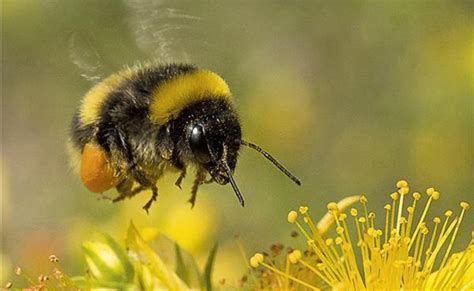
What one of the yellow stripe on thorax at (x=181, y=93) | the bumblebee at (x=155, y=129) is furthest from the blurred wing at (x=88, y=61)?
the yellow stripe on thorax at (x=181, y=93)

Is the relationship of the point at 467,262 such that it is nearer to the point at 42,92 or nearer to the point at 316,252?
the point at 316,252

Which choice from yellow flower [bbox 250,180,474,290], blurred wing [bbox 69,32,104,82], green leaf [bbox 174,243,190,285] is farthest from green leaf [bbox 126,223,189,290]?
blurred wing [bbox 69,32,104,82]

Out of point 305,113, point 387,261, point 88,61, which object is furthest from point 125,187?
point 305,113

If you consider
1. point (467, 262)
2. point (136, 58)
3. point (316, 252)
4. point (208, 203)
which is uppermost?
point (136, 58)

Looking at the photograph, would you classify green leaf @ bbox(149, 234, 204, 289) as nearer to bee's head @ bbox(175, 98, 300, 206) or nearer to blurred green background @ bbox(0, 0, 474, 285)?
bee's head @ bbox(175, 98, 300, 206)

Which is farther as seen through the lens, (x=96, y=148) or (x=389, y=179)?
(x=389, y=179)

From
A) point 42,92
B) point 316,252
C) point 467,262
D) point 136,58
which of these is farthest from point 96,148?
point 42,92
